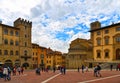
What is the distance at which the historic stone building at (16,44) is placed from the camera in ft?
204

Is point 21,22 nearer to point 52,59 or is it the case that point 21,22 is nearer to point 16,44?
point 16,44

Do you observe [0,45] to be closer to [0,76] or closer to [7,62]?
[7,62]

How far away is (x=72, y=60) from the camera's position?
212 ft

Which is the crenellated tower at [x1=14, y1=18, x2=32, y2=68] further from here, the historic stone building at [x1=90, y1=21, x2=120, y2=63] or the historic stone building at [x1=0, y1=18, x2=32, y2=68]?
the historic stone building at [x1=90, y1=21, x2=120, y2=63]

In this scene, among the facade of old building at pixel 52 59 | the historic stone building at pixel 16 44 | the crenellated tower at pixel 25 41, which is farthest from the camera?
the facade of old building at pixel 52 59

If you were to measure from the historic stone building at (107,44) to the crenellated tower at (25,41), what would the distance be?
23.9 m

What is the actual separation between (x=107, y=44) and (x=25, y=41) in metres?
28.5

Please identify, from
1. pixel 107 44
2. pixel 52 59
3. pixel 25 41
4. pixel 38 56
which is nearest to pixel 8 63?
pixel 25 41

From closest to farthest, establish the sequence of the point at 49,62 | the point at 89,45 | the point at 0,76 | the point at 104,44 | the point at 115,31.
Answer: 1. the point at 0,76
2. the point at 115,31
3. the point at 104,44
4. the point at 89,45
5. the point at 49,62

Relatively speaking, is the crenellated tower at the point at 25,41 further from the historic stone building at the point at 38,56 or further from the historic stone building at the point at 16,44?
the historic stone building at the point at 38,56

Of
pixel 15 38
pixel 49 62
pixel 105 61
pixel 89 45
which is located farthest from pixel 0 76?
pixel 49 62

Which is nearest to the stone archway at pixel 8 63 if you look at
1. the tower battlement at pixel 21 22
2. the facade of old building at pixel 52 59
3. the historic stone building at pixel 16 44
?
the historic stone building at pixel 16 44

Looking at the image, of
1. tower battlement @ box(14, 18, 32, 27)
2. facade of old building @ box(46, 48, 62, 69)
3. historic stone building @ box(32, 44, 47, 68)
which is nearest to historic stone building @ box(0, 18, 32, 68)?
tower battlement @ box(14, 18, 32, 27)

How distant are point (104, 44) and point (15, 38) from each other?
28.7 m
